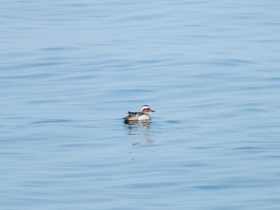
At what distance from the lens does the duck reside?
67.8 feet

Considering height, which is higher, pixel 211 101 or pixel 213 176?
pixel 211 101

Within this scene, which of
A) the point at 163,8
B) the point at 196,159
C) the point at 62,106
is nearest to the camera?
the point at 196,159

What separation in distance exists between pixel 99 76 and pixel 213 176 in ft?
38.7

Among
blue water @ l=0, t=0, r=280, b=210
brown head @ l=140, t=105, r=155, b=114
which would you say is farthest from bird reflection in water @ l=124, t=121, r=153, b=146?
brown head @ l=140, t=105, r=155, b=114

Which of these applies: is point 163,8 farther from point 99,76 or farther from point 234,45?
point 99,76

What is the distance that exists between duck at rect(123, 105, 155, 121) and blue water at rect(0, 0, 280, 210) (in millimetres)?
298

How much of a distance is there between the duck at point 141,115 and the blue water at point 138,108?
0.30m

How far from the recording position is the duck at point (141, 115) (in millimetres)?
20656

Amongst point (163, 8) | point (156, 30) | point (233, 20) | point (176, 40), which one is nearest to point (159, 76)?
point (176, 40)

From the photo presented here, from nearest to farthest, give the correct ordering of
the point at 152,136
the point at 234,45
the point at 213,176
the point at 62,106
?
the point at 213,176 < the point at 152,136 < the point at 62,106 < the point at 234,45

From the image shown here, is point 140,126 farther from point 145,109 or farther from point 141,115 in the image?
point 145,109

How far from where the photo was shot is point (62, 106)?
74.0ft

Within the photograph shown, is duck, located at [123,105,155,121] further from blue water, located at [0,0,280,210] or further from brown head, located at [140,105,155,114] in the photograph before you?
blue water, located at [0,0,280,210]

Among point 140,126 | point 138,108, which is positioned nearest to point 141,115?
point 140,126
